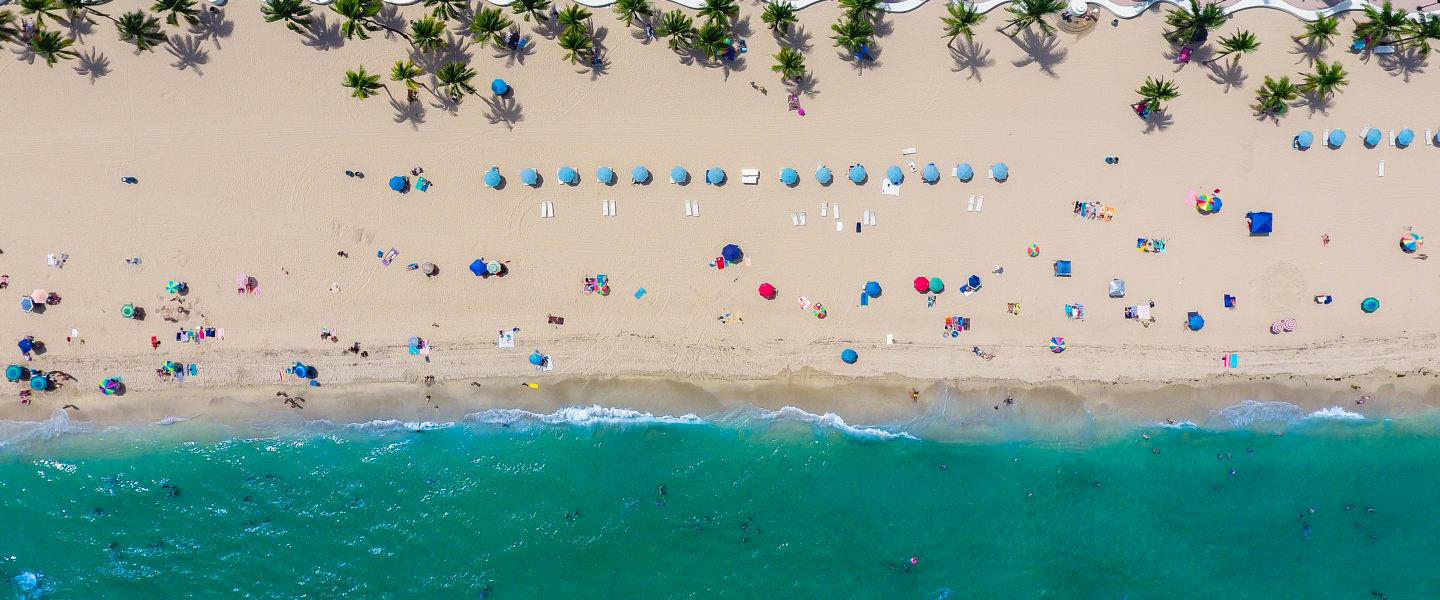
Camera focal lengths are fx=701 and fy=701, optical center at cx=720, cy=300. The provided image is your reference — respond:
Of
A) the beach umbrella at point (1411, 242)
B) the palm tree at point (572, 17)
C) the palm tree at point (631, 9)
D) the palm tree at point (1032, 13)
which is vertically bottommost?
the beach umbrella at point (1411, 242)

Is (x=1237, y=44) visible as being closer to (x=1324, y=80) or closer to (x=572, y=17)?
(x=1324, y=80)

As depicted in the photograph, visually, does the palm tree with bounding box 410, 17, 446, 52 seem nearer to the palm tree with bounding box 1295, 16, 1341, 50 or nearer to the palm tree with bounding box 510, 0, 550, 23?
the palm tree with bounding box 510, 0, 550, 23

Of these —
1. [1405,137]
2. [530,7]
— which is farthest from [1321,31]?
→ [530,7]

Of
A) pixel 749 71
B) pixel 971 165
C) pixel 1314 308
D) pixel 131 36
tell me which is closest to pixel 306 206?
pixel 131 36

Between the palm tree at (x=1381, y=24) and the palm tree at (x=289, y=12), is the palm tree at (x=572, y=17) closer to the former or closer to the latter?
the palm tree at (x=289, y=12)

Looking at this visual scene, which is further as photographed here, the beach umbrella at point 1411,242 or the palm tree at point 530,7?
the beach umbrella at point 1411,242

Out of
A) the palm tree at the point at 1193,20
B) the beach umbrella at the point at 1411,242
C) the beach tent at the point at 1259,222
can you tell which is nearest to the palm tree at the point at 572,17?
the palm tree at the point at 1193,20

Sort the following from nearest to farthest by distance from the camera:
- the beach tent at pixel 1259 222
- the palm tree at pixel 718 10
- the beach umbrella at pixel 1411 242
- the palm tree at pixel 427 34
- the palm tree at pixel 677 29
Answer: the palm tree at pixel 427 34
the palm tree at pixel 718 10
the palm tree at pixel 677 29
the beach tent at pixel 1259 222
the beach umbrella at pixel 1411 242

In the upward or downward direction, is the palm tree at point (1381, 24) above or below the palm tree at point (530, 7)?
below
